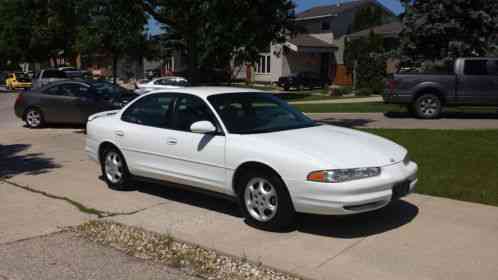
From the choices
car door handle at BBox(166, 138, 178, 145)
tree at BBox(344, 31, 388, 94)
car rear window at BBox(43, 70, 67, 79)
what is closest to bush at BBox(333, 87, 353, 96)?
tree at BBox(344, 31, 388, 94)

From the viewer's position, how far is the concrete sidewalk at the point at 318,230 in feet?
14.9

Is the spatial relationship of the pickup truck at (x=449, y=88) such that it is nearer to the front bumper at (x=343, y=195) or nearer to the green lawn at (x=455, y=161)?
the green lawn at (x=455, y=161)

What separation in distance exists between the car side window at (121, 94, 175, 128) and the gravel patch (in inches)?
57.7

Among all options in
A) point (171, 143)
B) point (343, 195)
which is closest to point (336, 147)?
point (343, 195)

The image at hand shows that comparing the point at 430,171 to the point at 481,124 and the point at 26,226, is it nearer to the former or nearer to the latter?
the point at 26,226

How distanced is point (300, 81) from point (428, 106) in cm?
2378

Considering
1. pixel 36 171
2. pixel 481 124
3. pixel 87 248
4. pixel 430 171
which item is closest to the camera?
pixel 87 248

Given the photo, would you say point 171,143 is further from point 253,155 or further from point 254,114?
point 253,155

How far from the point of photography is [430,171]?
8023 millimetres

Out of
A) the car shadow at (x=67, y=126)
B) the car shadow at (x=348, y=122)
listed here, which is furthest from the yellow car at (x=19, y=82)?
the car shadow at (x=348, y=122)

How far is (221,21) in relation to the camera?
9.91 metres

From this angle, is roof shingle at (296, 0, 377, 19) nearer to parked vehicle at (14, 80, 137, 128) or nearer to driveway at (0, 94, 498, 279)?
parked vehicle at (14, 80, 137, 128)

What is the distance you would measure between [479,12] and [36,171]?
19.0 m

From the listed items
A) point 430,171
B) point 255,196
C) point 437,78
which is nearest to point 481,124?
point 437,78
